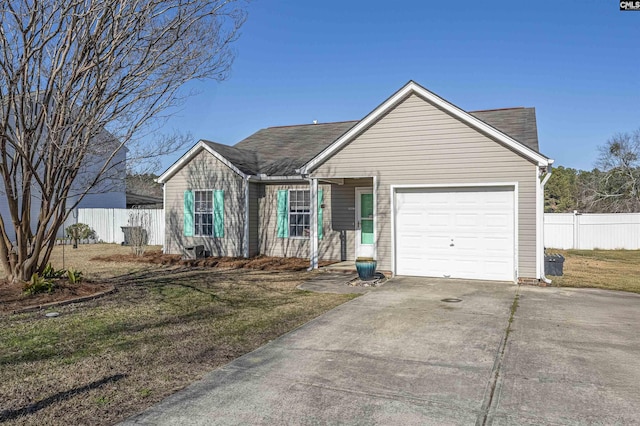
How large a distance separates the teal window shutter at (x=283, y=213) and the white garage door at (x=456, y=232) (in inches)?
187

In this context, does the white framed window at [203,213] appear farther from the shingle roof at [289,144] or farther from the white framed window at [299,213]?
the white framed window at [299,213]

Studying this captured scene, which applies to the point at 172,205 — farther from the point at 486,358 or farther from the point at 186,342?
the point at 486,358

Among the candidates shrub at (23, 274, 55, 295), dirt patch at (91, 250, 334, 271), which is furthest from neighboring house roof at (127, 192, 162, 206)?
shrub at (23, 274, 55, 295)

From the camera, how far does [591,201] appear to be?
33344 mm

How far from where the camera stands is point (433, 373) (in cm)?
478

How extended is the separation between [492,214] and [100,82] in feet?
29.7

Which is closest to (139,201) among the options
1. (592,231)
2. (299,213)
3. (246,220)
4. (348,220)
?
(246,220)

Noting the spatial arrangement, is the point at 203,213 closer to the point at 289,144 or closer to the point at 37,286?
the point at 289,144

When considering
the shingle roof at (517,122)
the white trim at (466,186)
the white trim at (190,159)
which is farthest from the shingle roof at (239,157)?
the shingle roof at (517,122)

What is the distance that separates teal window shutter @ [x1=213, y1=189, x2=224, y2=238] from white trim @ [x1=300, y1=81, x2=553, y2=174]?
13.7 ft

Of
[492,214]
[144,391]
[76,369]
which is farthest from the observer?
[492,214]

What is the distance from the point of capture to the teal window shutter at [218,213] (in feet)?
51.2

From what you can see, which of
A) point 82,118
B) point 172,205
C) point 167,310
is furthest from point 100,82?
point 172,205

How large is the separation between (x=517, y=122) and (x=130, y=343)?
38.0 ft
